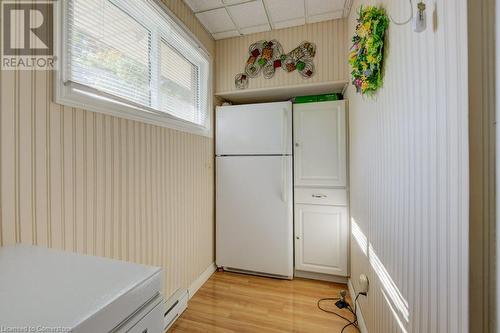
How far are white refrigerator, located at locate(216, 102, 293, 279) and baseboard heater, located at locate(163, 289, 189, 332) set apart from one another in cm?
68

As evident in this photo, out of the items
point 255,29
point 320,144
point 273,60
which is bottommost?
point 320,144

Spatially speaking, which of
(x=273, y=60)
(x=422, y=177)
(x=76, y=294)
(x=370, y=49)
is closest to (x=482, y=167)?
(x=422, y=177)

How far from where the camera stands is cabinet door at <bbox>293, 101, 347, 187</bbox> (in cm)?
221

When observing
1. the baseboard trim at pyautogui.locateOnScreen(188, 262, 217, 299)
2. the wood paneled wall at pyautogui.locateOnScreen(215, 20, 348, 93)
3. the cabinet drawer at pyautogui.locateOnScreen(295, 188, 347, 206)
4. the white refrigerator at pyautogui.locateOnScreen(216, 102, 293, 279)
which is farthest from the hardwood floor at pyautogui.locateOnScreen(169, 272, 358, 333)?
the wood paneled wall at pyautogui.locateOnScreen(215, 20, 348, 93)

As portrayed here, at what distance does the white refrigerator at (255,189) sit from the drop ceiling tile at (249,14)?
2.63 feet

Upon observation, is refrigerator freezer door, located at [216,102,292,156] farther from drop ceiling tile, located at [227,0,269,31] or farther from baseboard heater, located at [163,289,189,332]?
baseboard heater, located at [163,289,189,332]

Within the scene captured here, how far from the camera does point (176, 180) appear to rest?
183 cm

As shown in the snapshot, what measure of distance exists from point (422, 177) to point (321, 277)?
1.91 meters

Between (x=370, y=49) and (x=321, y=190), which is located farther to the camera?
(x=321, y=190)

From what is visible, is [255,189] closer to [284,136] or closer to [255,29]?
[284,136]

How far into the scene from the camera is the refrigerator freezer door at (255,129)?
229 centimetres

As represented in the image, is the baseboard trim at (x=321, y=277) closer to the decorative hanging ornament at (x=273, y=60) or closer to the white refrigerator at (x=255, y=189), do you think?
the white refrigerator at (x=255, y=189)

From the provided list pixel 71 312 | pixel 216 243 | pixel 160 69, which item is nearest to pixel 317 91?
pixel 160 69

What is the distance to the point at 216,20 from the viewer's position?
220 centimetres
